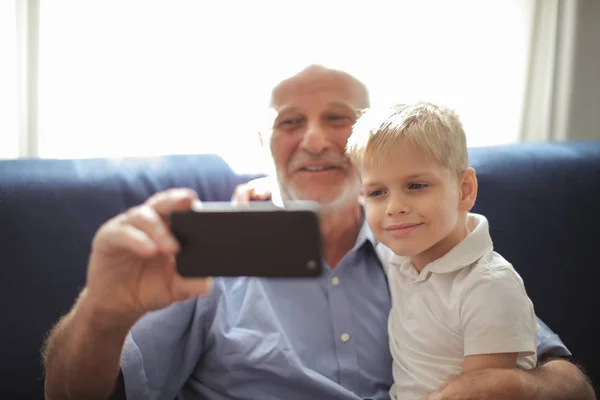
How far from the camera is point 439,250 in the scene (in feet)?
3.76

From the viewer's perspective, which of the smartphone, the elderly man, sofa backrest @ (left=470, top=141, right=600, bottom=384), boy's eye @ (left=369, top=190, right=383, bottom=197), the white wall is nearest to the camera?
the smartphone

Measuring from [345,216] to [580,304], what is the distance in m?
0.76

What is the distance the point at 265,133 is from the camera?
1.42 m

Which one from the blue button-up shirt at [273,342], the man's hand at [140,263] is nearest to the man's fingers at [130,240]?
the man's hand at [140,263]

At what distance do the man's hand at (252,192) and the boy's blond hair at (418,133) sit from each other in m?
0.29

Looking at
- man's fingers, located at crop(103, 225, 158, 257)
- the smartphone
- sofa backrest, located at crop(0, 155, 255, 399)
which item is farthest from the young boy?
sofa backrest, located at crop(0, 155, 255, 399)

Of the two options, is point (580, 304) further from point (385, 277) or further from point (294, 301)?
point (294, 301)

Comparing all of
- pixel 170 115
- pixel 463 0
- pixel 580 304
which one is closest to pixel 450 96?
pixel 463 0

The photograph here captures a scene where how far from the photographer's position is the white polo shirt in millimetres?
998

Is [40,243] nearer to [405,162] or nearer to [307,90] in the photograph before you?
[307,90]

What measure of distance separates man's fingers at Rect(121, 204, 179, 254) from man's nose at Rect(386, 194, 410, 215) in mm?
446

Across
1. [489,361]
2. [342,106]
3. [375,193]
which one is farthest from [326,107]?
[489,361]

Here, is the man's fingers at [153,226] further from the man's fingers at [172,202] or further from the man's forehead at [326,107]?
the man's forehead at [326,107]

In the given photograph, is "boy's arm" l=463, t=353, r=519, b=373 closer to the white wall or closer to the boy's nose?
the boy's nose
